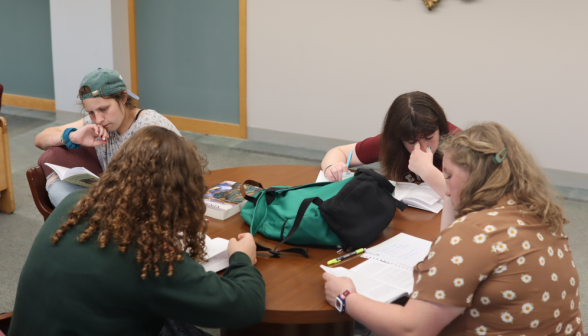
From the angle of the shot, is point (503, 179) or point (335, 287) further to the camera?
point (335, 287)

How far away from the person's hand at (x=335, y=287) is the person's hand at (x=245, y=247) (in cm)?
24

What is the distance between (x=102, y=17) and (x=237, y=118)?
5.37 feet

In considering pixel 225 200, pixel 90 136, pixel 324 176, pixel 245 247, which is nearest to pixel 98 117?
pixel 90 136

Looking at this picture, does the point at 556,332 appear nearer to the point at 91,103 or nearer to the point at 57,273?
the point at 57,273

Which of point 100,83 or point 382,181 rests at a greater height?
point 100,83

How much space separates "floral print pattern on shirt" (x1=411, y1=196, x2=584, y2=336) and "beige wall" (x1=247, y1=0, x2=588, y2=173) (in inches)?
126

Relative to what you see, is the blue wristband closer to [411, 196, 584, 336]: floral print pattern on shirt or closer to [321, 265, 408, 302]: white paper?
[321, 265, 408, 302]: white paper

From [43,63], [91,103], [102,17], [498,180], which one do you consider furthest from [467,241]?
[43,63]

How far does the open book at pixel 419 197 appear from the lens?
203 cm

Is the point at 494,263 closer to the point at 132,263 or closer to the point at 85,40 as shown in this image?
the point at 132,263

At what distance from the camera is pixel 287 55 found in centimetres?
494

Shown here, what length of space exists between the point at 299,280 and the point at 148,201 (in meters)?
0.52

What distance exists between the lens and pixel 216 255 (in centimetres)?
159

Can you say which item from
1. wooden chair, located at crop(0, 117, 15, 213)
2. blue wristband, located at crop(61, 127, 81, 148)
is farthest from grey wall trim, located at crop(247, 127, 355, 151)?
blue wristband, located at crop(61, 127, 81, 148)
